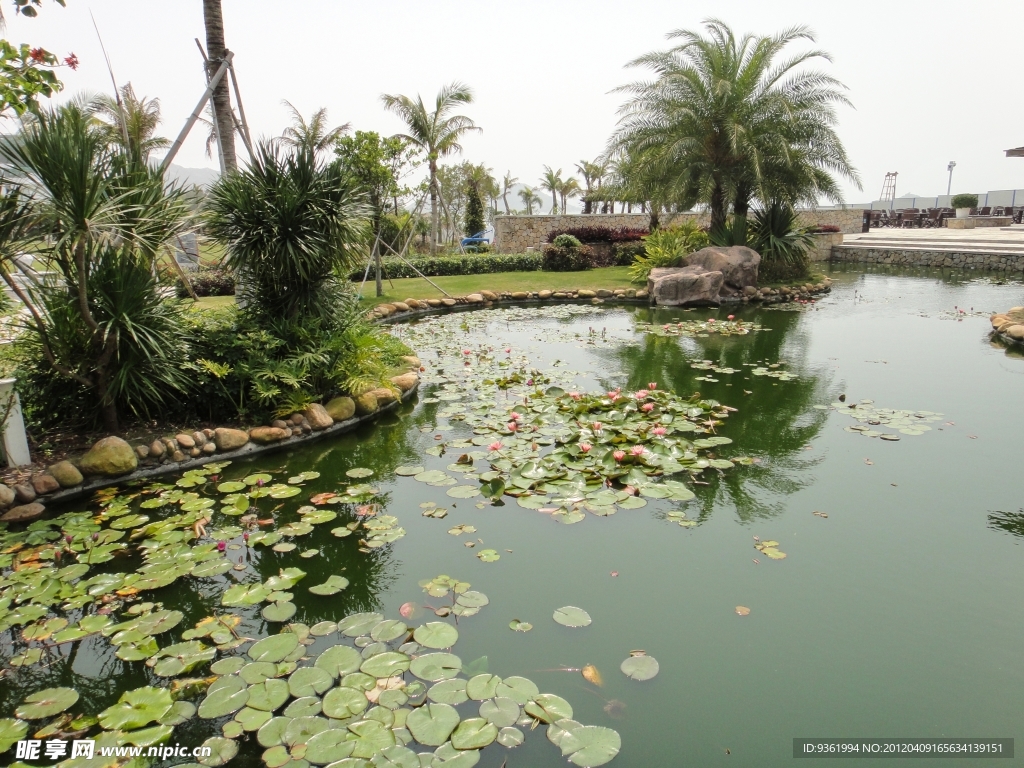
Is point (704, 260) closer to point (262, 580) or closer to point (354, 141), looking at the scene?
point (354, 141)

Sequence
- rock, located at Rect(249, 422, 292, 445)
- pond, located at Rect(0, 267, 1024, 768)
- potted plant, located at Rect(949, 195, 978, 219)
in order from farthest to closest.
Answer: potted plant, located at Rect(949, 195, 978, 219) < rock, located at Rect(249, 422, 292, 445) < pond, located at Rect(0, 267, 1024, 768)

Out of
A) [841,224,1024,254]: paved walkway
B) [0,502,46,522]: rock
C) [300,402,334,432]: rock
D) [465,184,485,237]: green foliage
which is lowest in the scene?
[0,502,46,522]: rock

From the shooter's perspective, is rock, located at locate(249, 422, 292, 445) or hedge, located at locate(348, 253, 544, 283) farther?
hedge, located at locate(348, 253, 544, 283)

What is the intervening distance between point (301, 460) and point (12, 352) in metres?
2.31

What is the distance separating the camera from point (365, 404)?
18.8ft

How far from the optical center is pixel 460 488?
4195mm

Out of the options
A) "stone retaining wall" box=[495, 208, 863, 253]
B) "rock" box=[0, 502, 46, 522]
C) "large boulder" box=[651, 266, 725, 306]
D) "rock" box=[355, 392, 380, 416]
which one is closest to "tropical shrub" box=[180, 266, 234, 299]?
"rock" box=[355, 392, 380, 416]

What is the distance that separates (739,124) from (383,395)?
11.0 m

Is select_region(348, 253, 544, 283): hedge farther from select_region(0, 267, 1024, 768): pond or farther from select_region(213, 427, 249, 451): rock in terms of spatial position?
select_region(213, 427, 249, 451): rock

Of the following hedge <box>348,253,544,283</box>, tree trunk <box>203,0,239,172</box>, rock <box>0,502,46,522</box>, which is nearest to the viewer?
rock <box>0,502,46,522</box>

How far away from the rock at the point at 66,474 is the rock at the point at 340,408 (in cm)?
189

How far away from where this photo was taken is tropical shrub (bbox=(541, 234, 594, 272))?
1637 centimetres

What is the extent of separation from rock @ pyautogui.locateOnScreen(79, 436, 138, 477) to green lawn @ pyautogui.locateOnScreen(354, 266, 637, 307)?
7.20 meters

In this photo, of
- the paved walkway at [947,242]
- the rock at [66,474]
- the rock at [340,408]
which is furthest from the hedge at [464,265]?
the paved walkway at [947,242]
